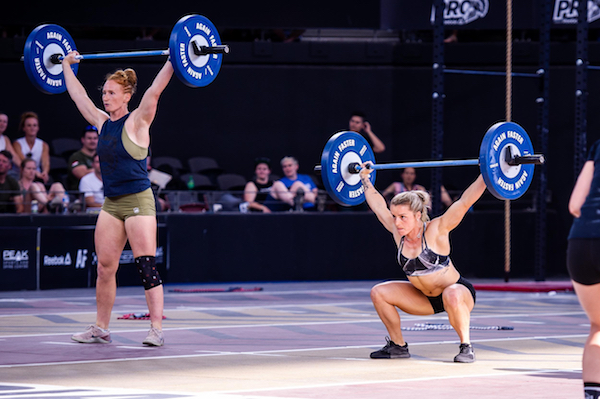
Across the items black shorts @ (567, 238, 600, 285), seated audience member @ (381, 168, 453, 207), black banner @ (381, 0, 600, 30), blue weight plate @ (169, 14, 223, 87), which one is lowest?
black shorts @ (567, 238, 600, 285)

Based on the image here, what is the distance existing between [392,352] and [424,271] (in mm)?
512

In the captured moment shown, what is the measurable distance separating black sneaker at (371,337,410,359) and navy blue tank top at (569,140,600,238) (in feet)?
6.95

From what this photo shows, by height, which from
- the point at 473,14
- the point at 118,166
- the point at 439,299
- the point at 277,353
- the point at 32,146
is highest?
the point at 473,14

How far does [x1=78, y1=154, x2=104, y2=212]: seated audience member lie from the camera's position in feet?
33.4

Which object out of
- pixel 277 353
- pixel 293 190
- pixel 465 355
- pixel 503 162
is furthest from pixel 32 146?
pixel 465 355

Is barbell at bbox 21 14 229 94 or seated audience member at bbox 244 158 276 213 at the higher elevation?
barbell at bbox 21 14 229 94

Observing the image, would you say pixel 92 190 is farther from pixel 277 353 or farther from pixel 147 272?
pixel 277 353

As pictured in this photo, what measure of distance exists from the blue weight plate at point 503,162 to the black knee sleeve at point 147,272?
6.71 ft

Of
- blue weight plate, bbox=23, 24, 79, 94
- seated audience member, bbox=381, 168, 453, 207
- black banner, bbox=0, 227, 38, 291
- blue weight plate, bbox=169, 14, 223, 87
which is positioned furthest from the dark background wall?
blue weight plate, bbox=169, 14, 223, 87

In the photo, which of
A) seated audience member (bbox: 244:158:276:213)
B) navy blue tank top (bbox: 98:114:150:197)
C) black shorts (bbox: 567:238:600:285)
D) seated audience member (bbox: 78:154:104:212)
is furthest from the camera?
seated audience member (bbox: 244:158:276:213)

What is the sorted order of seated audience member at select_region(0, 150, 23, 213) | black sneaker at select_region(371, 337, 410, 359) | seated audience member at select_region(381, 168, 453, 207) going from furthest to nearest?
seated audience member at select_region(381, 168, 453, 207) < seated audience member at select_region(0, 150, 23, 213) < black sneaker at select_region(371, 337, 410, 359)

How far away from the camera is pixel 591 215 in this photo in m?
3.45

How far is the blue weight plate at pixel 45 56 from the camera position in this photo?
6.75 metres

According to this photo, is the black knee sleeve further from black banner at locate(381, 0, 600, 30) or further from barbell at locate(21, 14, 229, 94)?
black banner at locate(381, 0, 600, 30)
